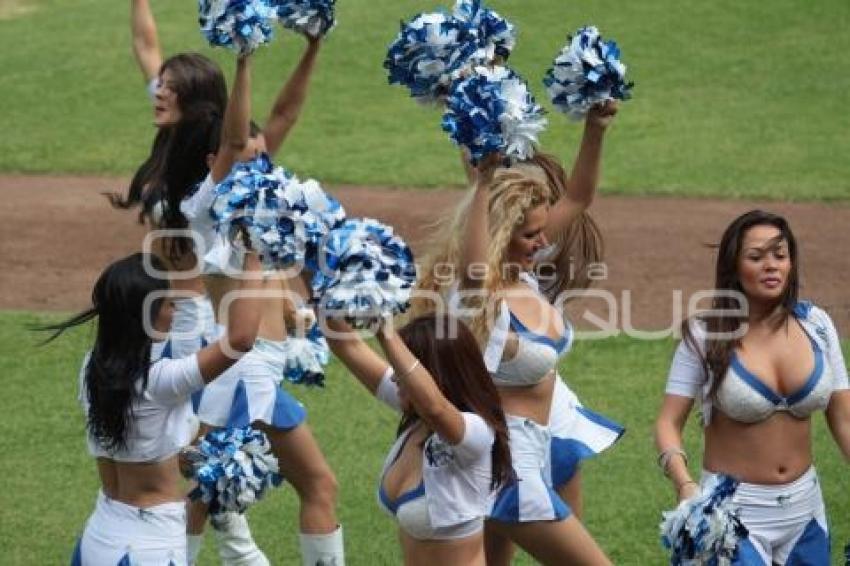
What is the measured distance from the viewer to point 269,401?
6.72 meters

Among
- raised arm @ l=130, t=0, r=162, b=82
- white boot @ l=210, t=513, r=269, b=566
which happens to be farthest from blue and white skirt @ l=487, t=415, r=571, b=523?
raised arm @ l=130, t=0, r=162, b=82

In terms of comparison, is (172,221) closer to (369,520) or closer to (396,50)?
(396,50)

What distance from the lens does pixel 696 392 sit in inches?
230

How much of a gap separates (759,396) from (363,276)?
1.46 meters

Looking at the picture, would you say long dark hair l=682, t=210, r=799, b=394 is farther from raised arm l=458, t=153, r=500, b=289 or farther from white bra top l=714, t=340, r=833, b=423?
raised arm l=458, t=153, r=500, b=289

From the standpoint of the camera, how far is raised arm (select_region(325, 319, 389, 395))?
5.34m

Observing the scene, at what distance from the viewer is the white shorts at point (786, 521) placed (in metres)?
5.75

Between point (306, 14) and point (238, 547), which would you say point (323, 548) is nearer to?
point (238, 547)

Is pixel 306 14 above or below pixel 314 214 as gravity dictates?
above

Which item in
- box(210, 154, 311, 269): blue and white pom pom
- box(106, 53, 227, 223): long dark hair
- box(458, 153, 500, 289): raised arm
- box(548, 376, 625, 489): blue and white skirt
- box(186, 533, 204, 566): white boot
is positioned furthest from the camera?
box(186, 533, 204, 566): white boot

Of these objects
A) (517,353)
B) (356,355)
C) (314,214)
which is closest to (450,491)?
(356,355)

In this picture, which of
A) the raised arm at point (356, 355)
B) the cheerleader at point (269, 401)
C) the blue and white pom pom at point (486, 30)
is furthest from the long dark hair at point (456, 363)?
the cheerleader at point (269, 401)

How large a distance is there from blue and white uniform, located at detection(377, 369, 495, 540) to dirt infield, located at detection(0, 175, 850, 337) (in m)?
5.08

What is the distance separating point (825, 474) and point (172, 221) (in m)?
3.05
